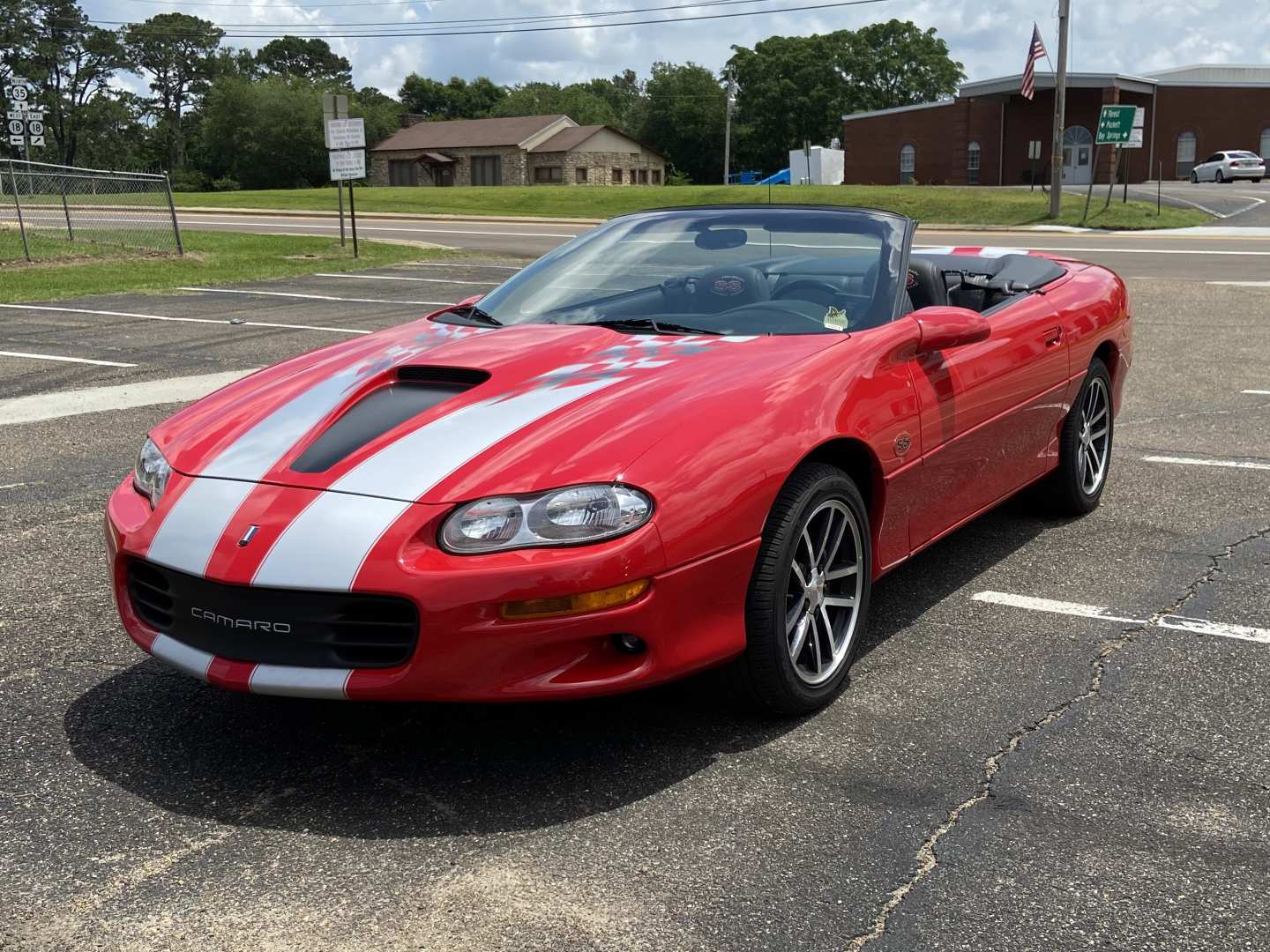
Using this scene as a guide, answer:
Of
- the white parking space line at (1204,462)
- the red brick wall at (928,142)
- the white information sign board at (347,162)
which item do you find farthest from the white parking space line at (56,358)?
the red brick wall at (928,142)

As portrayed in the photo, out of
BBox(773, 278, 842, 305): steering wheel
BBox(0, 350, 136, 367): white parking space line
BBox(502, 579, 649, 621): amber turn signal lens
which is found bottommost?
BBox(0, 350, 136, 367): white parking space line

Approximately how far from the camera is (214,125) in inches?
3191

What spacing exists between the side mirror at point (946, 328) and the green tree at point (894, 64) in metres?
87.1

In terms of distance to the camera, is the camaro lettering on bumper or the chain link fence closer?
the camaro lettering on bumper

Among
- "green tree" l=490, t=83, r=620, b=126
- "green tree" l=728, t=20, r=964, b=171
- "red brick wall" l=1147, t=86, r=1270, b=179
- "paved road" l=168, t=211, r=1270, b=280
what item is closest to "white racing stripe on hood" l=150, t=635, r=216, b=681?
"paved road" l=168, t=211, r=1270, b=280

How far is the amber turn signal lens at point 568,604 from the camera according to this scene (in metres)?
2.82

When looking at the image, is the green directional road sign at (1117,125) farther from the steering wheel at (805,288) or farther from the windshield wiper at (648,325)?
the windshield wiper at (648,325)

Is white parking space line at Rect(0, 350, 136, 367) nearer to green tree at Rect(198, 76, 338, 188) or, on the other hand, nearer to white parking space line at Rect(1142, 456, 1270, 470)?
white parking space line at Rect(1142, 456, 1270, 470)

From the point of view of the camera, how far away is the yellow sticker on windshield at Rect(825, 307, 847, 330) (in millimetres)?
3934

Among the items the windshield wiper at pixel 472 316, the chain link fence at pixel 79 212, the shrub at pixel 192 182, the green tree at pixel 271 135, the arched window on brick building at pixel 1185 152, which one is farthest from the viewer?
the green tree at pixel 271 135

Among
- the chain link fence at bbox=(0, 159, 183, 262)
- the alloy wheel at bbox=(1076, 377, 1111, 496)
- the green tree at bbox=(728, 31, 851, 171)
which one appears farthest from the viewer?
the green tree at bbox=(728, 31, 851, 171)

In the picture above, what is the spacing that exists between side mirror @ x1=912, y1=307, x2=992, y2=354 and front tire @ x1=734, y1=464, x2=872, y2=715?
67 cm

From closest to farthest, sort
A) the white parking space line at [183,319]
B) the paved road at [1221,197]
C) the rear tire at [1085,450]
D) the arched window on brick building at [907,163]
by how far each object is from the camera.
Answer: the rear tire at [1085,450]
the white parking space line at [183,319]
the paved road at [1221,197]
the arched window on brick building at [907,163]

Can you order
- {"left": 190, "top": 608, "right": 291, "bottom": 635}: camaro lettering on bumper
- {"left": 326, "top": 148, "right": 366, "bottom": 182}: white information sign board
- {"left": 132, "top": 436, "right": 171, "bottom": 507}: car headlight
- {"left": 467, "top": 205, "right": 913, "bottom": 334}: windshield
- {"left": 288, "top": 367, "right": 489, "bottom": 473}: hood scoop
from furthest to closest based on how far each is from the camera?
{"left": 326, "top": 148, "right": 366, "bottom": 182}: white information sign board → {"left": 467, "top": 205, "right": 913, "bottom": 334}: windshield → {"left": 132, "top": 436, "right": 171, "bottom": 507}: car headlight → {"left": 288, "top": 367, "right": 489, "bottom": 473}: hood scoop → {"left": 190, "top": 608, "right": 291, "bottom": 635}: camaro lettering on bumper
